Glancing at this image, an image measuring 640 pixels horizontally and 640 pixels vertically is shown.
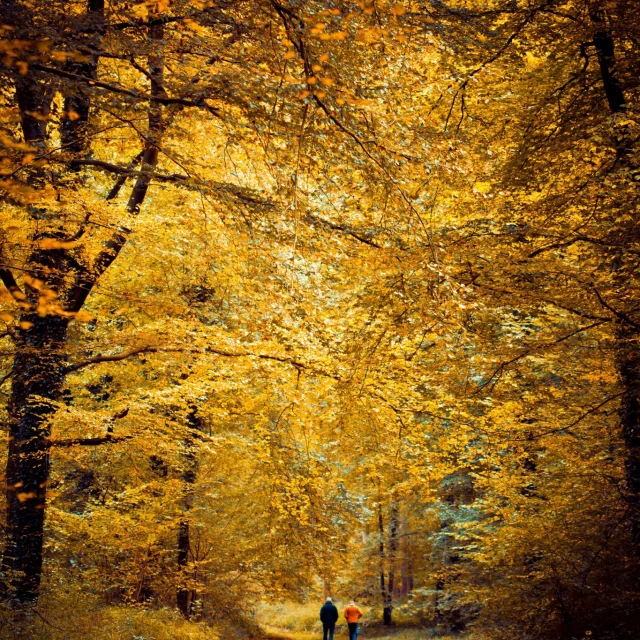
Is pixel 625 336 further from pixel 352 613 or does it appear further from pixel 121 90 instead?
pixel 352 613

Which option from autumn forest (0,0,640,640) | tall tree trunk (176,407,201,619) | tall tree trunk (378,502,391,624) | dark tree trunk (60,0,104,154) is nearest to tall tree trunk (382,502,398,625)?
tall tree trunk (378,502,391,624)

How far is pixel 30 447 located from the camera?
807 centimetres

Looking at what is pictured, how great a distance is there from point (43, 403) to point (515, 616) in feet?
23.6

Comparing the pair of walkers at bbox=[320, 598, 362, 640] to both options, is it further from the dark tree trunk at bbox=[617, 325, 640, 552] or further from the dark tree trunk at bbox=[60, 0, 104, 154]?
the dark tree trunk at bbox=[60, 0, 104, 154]

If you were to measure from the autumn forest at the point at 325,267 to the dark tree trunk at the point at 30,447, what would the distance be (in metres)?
0.04

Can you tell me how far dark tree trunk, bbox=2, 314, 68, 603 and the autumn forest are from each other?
0.04m

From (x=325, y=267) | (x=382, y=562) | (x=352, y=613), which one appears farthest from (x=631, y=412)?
(x=382, y=562)

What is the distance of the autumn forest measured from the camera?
5.61 m

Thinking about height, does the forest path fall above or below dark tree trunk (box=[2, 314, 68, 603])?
below

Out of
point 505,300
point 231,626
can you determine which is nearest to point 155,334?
point 505,300

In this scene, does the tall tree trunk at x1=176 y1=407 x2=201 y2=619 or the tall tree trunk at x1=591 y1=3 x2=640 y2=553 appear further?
the tall tree trunk at x1=176 y1=407 x2=201 y2=619

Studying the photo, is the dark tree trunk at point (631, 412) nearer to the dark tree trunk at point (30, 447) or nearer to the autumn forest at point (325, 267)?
the autumn forest at point (325, 267)

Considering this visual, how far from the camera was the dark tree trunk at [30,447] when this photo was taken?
781 cm

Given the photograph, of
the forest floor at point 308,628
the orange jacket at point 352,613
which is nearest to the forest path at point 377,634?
the forest floor at point 308,628
